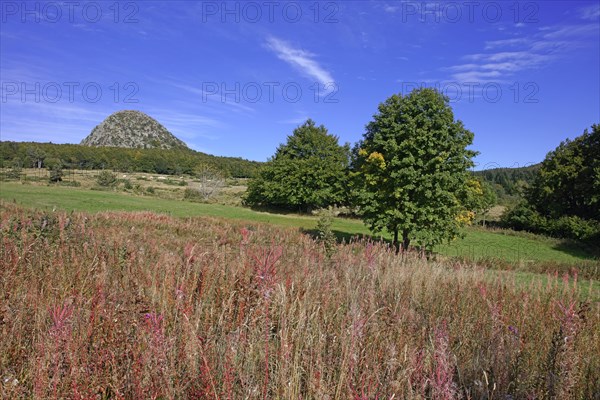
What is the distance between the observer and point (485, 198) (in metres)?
48.4

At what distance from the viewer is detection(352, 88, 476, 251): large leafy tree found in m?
16.7

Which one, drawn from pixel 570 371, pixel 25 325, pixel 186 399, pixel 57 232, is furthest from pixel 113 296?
pixel 57 232

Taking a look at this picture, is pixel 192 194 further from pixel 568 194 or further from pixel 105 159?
pixel 105 159

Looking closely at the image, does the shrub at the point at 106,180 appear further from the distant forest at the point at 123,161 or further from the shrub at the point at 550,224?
the shrub at the point at 550,224

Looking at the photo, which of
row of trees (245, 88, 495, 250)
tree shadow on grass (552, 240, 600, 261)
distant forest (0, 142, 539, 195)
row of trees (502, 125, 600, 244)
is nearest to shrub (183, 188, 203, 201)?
distant forest (0, 142, 539, 195)

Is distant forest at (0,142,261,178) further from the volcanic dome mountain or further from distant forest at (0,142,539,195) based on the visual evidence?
the volcanic dome mountain

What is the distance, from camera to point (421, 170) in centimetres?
1697

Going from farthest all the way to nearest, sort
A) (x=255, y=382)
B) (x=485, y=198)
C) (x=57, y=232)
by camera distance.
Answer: (x=485, y=198), (x=57, y=232), (x=255, y=382)

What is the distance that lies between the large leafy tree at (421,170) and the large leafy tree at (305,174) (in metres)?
25.6

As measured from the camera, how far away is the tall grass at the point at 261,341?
7.20 ft

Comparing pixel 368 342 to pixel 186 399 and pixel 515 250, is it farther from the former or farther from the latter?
pixel 515 250

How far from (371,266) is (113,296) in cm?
411

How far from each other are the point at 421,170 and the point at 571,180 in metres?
28.3

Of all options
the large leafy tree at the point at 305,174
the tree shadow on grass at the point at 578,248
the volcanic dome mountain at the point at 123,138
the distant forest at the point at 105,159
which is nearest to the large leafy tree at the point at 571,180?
the tree shadow on grass at the point at 578,248
